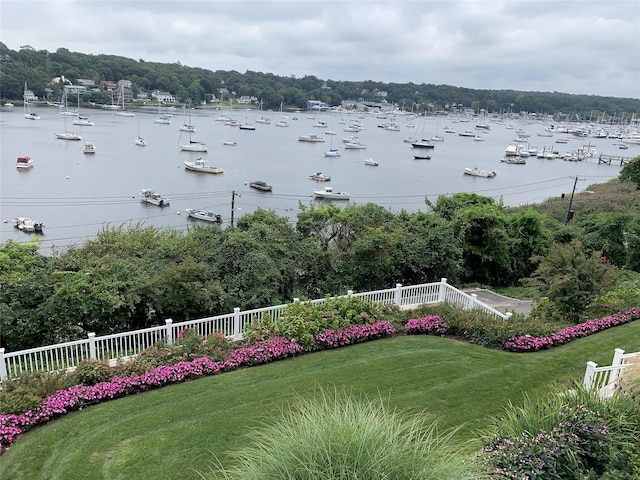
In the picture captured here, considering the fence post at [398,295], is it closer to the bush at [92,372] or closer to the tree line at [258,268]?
the tree line at [258,268]

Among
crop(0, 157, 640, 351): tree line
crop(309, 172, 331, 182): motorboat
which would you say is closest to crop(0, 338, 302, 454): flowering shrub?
crop(0, 157, 640, 351): tree line

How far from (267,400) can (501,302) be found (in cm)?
1312

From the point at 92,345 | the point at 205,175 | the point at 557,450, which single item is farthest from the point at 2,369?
the point at 205,175

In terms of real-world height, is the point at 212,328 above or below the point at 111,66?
below

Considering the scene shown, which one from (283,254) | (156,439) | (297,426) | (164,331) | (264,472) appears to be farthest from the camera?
(283,254)

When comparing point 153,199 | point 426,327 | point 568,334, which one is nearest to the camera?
point 568,334

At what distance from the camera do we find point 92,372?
817cm

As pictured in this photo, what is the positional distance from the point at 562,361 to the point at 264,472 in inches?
284

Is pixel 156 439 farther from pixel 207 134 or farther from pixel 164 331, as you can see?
pixel 207 134

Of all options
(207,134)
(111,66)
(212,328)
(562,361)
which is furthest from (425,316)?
(111,66)

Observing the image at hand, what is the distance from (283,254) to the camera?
51.1 feet

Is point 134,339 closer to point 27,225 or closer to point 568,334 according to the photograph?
point 568,334

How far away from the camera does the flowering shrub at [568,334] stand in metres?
9.98

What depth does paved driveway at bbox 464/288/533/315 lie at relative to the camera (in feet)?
56.3
